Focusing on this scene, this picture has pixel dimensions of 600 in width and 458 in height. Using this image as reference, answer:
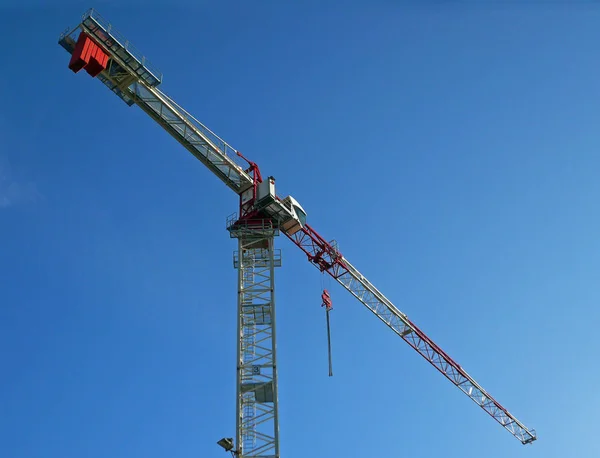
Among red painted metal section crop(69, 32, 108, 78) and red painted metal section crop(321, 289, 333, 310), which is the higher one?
red painted metal section crop(69, 32, 108, 78)

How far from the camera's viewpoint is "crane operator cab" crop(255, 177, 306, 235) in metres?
42.2

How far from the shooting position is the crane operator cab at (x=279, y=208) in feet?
138

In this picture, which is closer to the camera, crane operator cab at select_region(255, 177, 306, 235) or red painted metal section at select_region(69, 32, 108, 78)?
red painted metal section at select_region(69, 32, 108, 78)

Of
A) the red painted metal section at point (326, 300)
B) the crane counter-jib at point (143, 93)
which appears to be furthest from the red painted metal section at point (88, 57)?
the red painted metal section at point (326, 300)

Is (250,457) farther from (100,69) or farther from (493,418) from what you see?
(493,418)

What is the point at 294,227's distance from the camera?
44781mm

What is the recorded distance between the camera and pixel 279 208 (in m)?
42.8

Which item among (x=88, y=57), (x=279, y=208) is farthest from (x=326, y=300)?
(x=88, y=57)

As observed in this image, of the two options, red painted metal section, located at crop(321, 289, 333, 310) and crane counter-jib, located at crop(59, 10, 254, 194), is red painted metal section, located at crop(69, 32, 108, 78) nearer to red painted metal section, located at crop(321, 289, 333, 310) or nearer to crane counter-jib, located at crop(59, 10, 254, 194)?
crane counter-jib, located at crop(59, 10, 254, 194)

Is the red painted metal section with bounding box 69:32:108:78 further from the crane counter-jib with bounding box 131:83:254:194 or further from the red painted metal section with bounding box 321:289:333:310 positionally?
the red painted metal section with bounding box 321:289:333:310

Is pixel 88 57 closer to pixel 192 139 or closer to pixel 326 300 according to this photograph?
pixel 192 139

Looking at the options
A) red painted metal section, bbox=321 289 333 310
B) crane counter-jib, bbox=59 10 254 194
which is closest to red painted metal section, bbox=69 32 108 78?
crane counter-jib, bbox=59 10 254 194

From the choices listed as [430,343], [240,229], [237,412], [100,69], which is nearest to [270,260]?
[240,229]

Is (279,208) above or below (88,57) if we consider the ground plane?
below
